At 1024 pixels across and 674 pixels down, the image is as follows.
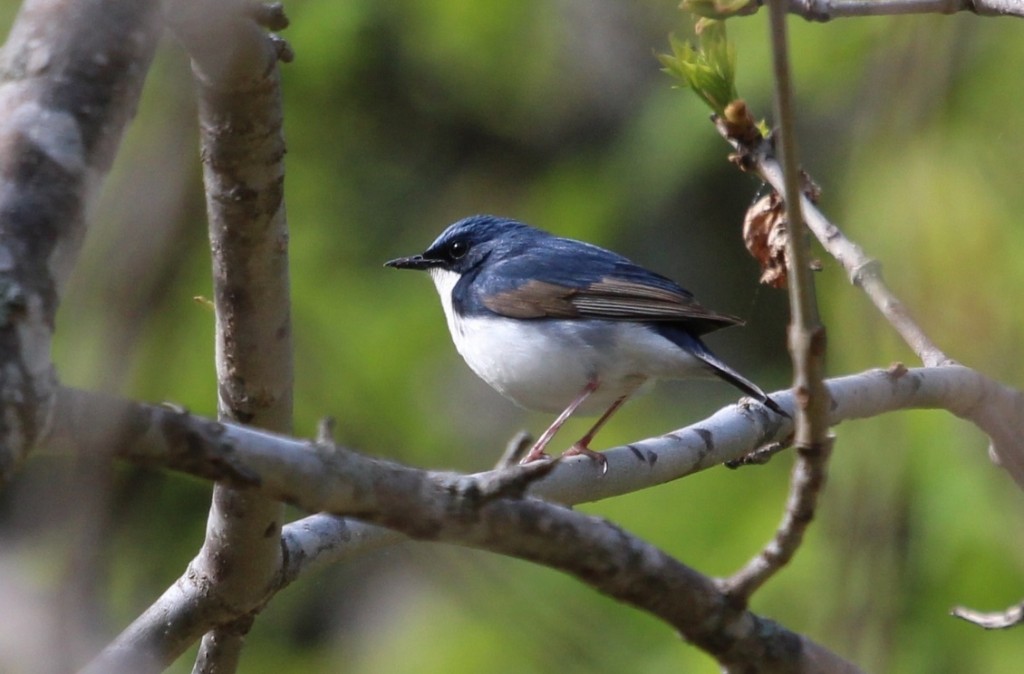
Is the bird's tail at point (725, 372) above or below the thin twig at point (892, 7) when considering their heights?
below

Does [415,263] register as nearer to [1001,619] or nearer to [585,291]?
[585,291]

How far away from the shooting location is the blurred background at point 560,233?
61.8 inches

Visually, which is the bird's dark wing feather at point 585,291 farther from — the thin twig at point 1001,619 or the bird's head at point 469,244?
the thin twig at point 1001,619

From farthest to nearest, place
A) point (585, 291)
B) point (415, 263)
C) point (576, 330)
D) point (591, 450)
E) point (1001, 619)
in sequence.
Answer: point (415, 263), point (585, 291), point (576, 330), point (591, 450), point (1001, 619)

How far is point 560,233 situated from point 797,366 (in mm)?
5487

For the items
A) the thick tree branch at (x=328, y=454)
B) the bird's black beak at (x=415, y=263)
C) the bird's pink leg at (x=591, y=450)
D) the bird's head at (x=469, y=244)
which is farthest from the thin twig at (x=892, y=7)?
the bird's black beak at (x=415, y=263)

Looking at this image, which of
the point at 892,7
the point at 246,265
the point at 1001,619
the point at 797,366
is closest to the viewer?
the point at 797,366

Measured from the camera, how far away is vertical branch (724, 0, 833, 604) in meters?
1.80

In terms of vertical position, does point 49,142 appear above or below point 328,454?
above

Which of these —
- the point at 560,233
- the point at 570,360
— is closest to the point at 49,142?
the point at 570,360

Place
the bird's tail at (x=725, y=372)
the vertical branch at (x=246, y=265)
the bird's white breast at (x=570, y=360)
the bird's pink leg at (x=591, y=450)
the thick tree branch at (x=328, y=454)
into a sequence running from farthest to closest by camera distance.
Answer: the bird's white breast at (x=570, y=360) → the bird's tail at (x=725, y=372) → the bird's pink leg at (x=591, y=450) → the vertical branch at (x=246, y=265) → the thick tree branch at (x=328, y=454)

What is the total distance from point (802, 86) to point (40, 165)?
5.47 metres

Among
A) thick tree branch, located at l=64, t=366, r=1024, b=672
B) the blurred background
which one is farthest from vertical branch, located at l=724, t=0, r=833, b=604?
thick tree branch, located at l=64, t=366, r=1024, b=672

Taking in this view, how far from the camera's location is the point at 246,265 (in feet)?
8.18
